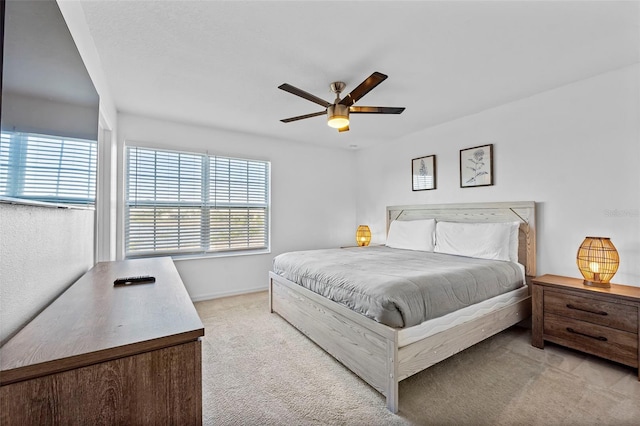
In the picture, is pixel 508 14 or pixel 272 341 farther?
pixel 272 341

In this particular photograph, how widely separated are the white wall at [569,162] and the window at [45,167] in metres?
3.89

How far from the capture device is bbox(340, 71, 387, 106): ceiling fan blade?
199 centimetres

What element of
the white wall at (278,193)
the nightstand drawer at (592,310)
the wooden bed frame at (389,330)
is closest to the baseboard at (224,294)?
the white wall at (278,193)

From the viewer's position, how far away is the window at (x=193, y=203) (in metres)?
3.62

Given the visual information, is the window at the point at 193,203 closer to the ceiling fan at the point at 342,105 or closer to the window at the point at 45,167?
the window at the point at 45,167

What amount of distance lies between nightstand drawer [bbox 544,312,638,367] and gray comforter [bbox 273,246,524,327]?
1.43 feet

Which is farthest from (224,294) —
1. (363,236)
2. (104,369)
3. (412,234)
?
(104,369)

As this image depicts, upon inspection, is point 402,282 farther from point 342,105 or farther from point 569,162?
point 569,162

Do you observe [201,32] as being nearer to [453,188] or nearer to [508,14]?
[508,14]

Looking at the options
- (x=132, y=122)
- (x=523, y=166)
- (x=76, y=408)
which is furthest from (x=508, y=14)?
(x=132, y=122)

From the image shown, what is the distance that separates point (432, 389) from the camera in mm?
1960

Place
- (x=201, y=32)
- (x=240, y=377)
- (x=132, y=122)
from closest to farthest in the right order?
1. (x=201, y=32)
2. (x=240, y=377)
3. (x=132, y=122)

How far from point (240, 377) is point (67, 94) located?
2.04 metres

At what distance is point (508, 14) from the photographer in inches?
71.3
